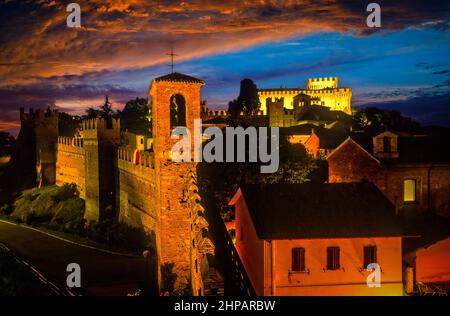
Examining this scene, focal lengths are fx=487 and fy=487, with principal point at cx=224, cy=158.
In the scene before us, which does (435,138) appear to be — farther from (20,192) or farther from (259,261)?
(20,192)

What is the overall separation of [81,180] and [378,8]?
98.3 feet

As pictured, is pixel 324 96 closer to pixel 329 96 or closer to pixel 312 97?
pixel 329 96

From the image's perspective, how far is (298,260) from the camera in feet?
60.7

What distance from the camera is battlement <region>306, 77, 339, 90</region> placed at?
10325 centimetres

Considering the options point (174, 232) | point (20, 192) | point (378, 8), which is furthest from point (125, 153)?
point (20, 192)

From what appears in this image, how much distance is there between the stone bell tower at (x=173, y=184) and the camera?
21531 millimetres

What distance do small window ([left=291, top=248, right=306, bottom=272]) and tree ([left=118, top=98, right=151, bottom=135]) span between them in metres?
50.4

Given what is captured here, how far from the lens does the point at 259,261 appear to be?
19.1 metres

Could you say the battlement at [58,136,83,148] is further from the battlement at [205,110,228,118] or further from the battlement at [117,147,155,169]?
the battlement at [205,110,228,118]

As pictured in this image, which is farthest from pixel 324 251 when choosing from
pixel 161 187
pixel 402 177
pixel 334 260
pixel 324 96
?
pixel 324 96

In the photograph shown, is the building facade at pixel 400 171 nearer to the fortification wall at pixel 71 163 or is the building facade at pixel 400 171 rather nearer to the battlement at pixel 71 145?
the fortification wall at pixel 71 163

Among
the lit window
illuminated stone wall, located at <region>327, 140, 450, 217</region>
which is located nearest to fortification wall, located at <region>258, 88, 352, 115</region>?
illuminated stone wall, located at <region>327, 140, 450, 217</region>

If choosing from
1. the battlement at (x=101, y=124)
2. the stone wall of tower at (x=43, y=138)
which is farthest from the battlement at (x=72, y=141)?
the battlement at (x=101, y=124)

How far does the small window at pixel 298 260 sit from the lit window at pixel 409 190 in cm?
990
